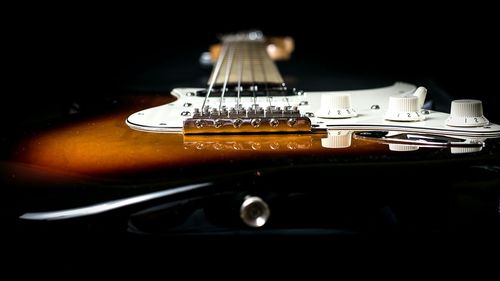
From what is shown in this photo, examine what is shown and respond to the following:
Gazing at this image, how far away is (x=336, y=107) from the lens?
1059 mm

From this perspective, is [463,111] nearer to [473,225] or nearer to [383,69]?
[473,225]

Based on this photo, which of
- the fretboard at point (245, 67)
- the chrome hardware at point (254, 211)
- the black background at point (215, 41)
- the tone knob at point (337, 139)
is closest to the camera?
the chrome hardware at point (254, 211)

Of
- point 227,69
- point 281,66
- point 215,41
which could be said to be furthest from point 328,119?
point 215,41

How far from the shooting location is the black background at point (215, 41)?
186cm

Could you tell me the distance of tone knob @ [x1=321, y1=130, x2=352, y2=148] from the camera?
2.92ft

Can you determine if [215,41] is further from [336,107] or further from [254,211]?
[254,211]

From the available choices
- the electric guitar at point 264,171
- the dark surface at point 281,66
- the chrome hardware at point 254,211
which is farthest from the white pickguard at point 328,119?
the chrome hardware at point 254,211

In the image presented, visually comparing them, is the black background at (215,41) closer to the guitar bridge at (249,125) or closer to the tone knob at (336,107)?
the tone knob at (336,107)

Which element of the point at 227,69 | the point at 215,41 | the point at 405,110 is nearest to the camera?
the point at 405,110

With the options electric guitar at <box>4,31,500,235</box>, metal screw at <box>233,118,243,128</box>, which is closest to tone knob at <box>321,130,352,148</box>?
electric guitar at <box>4,31,500,235</box>

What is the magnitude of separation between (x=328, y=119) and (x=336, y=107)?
0.9 inches

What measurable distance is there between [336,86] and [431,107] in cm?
36

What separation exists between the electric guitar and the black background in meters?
0.51

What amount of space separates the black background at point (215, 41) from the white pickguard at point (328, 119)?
0.18 metres
